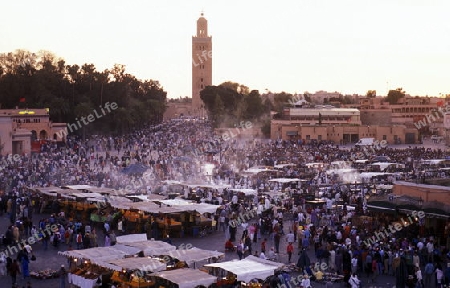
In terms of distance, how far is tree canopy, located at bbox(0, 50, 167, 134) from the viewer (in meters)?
57.3

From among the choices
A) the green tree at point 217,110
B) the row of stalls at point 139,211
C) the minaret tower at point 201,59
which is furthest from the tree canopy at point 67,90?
the minaret tower at point 201,59

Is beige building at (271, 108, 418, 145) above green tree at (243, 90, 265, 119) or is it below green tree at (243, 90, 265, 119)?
below

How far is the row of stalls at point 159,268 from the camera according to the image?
12.5m

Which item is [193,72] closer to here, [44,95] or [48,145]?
[44,95]

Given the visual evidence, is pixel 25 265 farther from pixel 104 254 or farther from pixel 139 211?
pixel 139 211

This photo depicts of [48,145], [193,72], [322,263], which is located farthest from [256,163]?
[193,72]

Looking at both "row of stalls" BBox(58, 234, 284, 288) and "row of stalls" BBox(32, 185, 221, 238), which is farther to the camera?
"row of stalls" BBox(32, 185, 221, 238)

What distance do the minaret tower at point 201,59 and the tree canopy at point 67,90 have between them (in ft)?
174

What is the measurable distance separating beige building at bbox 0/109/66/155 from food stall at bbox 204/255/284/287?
1237 inches

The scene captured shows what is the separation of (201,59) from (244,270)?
112 meters

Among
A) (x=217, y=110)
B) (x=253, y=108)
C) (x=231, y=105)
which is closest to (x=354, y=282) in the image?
(x=217, y=110)

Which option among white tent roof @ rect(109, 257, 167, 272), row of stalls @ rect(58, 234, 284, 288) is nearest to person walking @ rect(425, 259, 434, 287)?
row of stalls @ rect(58, 234, 284, 288)

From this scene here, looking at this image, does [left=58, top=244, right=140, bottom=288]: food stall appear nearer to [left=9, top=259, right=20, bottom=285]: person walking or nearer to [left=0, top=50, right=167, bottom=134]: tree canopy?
[left=9, top=259, right=20, bottom=285]: person walking

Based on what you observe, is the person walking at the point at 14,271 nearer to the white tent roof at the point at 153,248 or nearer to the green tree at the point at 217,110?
the white tent roof at the point at 153,248
